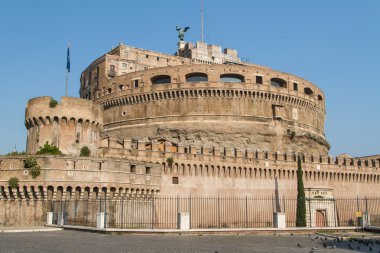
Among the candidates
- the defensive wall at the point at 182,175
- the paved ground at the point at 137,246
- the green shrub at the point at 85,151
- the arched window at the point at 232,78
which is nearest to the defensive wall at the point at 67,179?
the defensive wall at the point at 182,175

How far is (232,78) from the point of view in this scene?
157 feet

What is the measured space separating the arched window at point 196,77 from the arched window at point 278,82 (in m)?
8.55

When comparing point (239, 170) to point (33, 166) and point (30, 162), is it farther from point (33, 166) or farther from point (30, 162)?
point (30, 162)

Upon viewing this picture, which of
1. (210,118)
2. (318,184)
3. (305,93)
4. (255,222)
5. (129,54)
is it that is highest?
(129,54)

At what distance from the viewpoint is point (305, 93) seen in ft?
173

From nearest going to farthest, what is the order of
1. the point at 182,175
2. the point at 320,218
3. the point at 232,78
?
the point at 182,175 < the point at 320,218 < the point at 232,78

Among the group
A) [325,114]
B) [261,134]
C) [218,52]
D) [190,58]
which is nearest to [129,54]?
[190,58]

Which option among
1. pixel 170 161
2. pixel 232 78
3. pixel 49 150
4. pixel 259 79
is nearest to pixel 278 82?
pixel 259 79

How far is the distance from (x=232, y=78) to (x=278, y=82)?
648cm

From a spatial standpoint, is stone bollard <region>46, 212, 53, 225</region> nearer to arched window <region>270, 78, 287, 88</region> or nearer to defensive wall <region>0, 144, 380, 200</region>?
defensive wall <region>0, 144, 380, 200</region>

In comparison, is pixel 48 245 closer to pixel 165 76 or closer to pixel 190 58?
pixel 165 76

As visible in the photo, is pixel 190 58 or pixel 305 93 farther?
pixel 190 58

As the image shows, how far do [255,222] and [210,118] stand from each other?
Result: 12.7 metres

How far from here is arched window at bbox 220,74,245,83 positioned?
156 feet
